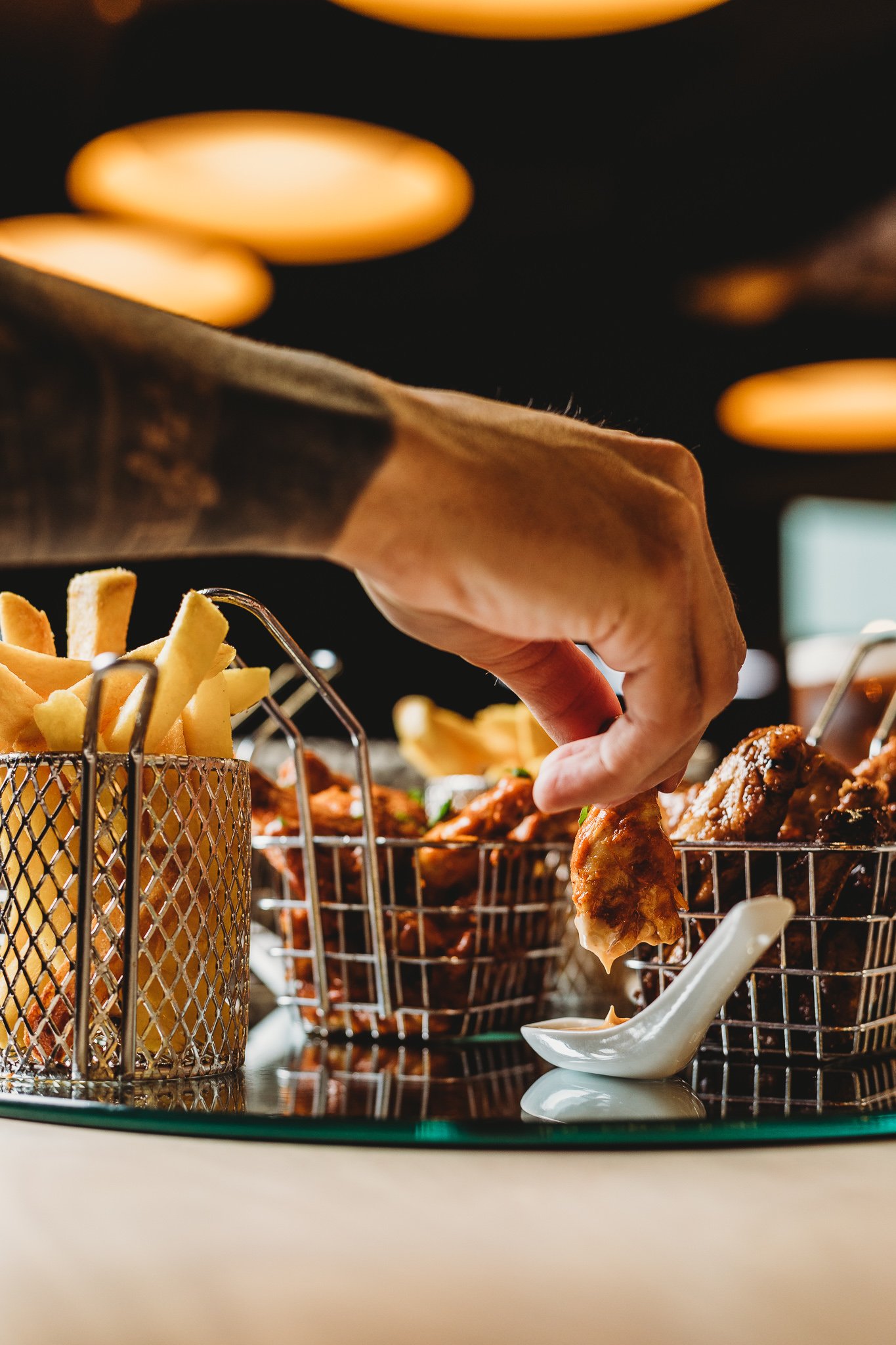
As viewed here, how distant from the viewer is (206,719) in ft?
2.66

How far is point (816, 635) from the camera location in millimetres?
6430

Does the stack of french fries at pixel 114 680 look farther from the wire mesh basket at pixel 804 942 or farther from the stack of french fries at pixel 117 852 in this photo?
the wire mesh basket at pixel 804 942

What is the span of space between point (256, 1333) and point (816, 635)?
6293mm

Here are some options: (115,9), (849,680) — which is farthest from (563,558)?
(115,9)

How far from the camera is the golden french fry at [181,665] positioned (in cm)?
74

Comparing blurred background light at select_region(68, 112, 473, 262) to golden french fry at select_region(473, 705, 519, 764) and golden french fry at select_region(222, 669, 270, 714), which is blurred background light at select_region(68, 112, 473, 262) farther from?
golden french fry at select_region(222, 669, 270, 714)

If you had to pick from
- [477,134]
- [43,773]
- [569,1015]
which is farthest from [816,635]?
[43,773]

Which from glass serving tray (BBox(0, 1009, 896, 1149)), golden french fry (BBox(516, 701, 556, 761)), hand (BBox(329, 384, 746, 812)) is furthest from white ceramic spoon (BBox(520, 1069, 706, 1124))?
golden french fry (BBox(516, 701, 556, 761))

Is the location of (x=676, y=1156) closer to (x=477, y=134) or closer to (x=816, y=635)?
(x=477, y=134)

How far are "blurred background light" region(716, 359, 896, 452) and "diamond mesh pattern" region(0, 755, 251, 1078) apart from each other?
450 cm

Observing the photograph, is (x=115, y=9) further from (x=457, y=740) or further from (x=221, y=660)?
(x=221, y=660)

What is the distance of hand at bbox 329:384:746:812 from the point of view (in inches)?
21.5

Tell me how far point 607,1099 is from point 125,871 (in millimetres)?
282

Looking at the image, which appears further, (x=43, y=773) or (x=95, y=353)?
(x=43, y=773)
